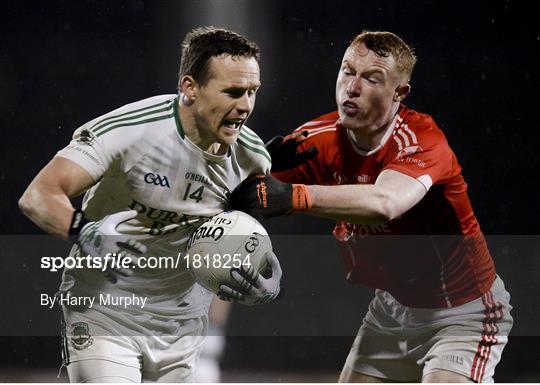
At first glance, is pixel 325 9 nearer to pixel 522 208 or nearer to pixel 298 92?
pixel 298 92

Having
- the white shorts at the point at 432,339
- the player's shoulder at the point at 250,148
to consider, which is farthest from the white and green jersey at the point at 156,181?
the white shorts at the point at 432,339

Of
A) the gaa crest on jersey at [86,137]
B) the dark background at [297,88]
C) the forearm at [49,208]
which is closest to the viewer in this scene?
the forearm at [49,208]

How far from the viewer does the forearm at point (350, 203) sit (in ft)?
10.6

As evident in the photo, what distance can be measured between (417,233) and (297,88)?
67.4 inches

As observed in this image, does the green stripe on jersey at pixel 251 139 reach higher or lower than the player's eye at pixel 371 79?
lower

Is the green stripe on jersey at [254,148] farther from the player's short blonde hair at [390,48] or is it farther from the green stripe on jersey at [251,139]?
the player's short blonde hair at [390,48]

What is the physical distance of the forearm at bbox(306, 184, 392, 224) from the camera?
10.6 ft

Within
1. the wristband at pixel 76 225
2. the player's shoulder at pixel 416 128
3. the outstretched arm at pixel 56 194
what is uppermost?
the player's shoulder at pixel 416 128

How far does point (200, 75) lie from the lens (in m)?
3.16

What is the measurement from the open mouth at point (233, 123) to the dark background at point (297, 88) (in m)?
1.83

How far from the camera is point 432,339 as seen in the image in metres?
3.58

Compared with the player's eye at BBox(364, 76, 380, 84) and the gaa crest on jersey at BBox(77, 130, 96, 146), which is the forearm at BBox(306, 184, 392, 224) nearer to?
the player's eye at BBox(364, 76, 380, 84)

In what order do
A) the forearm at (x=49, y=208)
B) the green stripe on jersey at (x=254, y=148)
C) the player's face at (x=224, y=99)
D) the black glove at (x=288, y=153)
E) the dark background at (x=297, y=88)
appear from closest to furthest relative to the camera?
1. the forearm at (x=49, y=208)
2. the player's face at (x=224, y=99)
3. the green stripe on jersey at (x=254, y=148)
4. the black glove at (x=288, y=153)
5. the dark background at (x=297, y=88)

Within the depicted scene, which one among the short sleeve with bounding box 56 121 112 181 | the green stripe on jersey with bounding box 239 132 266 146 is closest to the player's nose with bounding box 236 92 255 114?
the green stripe on jersey with bounding box 239 132 266 146
